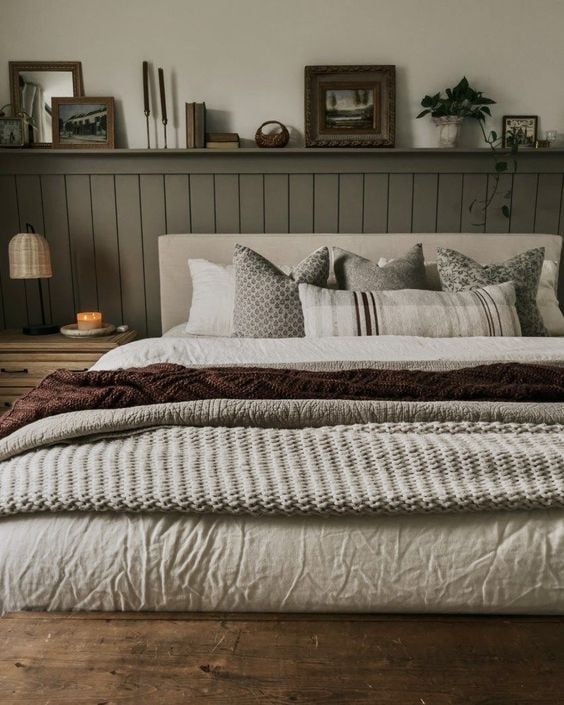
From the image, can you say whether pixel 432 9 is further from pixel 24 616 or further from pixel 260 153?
pixel 24 616

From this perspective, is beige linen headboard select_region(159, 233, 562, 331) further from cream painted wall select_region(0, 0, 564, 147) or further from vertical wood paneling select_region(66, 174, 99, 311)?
cream painted wall select_region(0, 0, 564, 147)

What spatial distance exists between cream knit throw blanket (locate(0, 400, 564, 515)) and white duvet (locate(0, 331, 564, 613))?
0.03 m

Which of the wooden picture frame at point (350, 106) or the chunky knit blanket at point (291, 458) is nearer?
the chunky knit blanket at point (291, 458)

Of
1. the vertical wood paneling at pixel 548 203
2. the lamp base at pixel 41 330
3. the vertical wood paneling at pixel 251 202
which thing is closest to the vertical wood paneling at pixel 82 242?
the lamp base at pixel 41 330

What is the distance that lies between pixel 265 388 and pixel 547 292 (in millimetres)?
1730

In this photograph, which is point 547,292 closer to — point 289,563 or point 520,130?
point 520,130

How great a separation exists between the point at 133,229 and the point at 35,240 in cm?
47

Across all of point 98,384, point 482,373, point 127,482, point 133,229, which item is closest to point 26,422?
point 98,384

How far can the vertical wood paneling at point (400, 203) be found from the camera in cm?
312

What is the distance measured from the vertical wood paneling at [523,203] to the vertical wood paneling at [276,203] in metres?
1.10

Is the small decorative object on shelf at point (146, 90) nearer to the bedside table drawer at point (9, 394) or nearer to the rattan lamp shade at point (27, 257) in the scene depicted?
the rattan lamp shade at point (27, 257)

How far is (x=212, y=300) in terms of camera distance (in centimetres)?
273

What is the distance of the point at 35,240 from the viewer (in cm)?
292

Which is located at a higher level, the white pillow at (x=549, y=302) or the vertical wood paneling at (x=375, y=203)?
the vertical wood paneling at (x=375, y=203)
